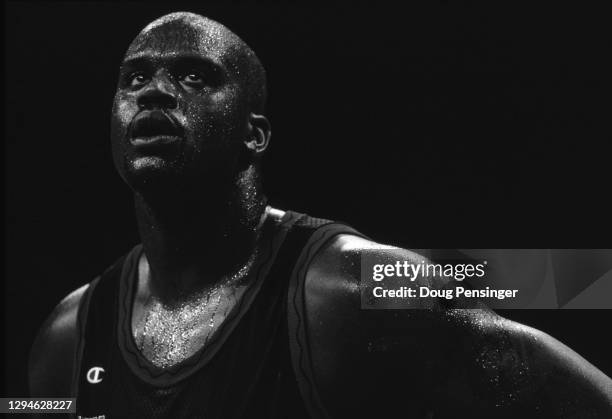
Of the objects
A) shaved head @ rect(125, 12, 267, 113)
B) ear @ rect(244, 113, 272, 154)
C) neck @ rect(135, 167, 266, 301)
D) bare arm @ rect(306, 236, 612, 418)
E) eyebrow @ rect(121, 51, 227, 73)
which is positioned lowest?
bare arm @ rect(306, 236, 612, 418)

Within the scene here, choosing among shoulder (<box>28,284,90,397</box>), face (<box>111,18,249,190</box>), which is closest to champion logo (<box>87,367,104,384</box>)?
shoulder (<box>28,284,90,397</box>)

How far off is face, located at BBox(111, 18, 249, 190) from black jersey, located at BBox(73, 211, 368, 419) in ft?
0.70

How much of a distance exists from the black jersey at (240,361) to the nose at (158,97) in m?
0.32

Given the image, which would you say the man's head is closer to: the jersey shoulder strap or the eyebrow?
the eyebrow

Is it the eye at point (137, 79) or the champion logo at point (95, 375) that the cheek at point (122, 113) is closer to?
the eye at point (137, 79)

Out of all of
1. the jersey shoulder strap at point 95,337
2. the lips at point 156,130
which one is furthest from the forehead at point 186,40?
the jersey shoulder strap at point 95,337

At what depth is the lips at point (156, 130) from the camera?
5.26 ft

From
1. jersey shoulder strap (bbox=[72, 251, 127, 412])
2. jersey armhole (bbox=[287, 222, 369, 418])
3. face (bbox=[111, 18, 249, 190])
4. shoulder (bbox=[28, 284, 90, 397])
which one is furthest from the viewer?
shoulder (bbox=[28, 284, 90, 397])

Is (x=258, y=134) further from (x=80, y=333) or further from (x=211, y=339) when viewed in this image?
(x=80, y=333)

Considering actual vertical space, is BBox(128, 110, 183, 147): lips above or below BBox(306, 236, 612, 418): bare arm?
above

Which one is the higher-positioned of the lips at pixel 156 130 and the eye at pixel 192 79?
the eye at pixel 192 79

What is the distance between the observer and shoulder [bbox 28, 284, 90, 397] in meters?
1.85

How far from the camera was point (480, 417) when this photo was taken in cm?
151

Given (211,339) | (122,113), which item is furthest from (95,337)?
(122,113)
